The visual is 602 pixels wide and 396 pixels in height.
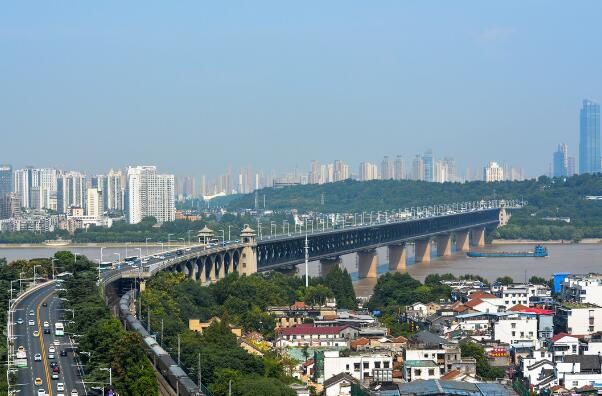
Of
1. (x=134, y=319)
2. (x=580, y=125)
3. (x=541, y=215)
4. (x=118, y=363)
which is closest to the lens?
(x=118, y=363)

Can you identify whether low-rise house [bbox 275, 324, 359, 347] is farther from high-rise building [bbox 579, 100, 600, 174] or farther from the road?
high-rise building [bbox 579, 100, 600, 174]

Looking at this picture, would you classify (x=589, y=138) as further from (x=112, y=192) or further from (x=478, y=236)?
(x=478, y=236)

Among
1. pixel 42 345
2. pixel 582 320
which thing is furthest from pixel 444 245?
pixel 42 345

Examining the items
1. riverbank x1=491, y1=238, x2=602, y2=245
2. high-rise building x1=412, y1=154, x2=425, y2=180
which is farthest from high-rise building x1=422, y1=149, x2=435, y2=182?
riverbank x1=491, y1=238, x2=602, y2=245

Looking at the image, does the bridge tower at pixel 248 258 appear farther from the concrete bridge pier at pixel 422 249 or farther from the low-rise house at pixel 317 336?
the concrete bridge pier at pixel 422 249

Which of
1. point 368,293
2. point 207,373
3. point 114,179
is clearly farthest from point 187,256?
point 114,179

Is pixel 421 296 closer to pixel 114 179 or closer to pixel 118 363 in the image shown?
pixel 118 363
